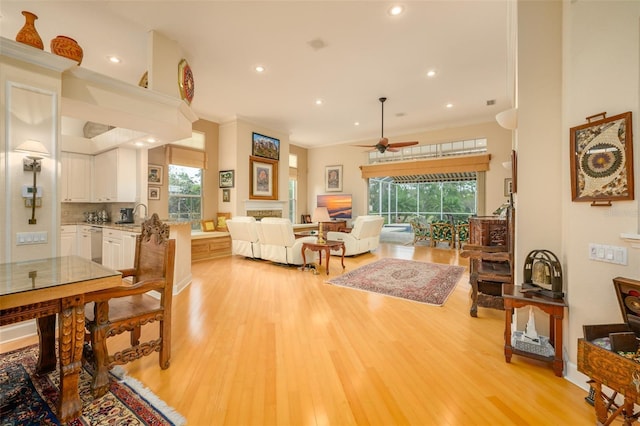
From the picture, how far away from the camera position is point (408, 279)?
4398 millimetres

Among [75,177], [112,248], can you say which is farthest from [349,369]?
[75,177]

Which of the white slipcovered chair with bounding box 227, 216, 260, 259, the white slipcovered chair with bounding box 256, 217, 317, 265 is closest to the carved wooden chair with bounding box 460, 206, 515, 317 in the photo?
the white slipcovered chair with bounding box 256, 217, 317, 265

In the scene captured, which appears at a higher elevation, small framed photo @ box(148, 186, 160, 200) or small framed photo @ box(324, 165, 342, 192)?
small framed photo @ box(324, 165, 342, 192)

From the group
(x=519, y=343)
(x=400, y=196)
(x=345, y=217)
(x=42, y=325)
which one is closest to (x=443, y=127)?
(x=400, y=196)

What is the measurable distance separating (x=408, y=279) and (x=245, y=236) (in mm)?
3660

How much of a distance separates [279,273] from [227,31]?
3.89m

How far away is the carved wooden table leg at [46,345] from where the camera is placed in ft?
6.29

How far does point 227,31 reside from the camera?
346 cm

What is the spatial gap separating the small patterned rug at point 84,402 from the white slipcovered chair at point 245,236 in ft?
12.9

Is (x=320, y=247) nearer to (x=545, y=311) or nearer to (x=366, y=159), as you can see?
(x=545, y=311)

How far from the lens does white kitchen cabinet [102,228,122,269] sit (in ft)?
13.1

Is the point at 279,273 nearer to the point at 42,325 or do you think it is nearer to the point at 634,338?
the point at 42,325

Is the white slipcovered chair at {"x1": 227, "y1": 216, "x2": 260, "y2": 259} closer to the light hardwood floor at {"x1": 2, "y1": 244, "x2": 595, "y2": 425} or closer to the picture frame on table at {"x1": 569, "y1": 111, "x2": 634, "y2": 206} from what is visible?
the light hardwood floor at {"x1": 2, "y1": 244, "x2": 595, "y2": 425}

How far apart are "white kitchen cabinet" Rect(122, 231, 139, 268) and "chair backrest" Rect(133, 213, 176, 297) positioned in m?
1.64
